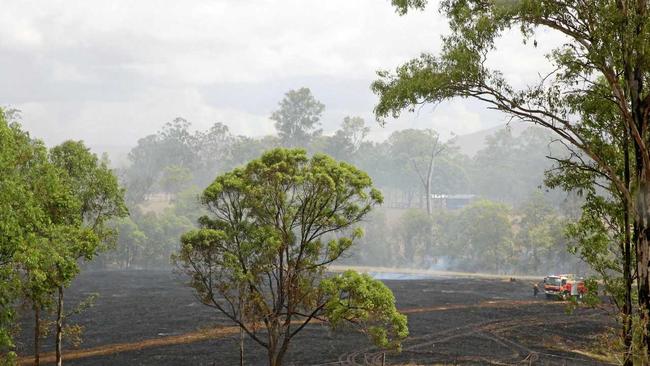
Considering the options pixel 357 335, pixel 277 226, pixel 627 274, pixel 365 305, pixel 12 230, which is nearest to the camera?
pixel 12 230

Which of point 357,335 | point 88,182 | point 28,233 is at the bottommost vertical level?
point 357,335

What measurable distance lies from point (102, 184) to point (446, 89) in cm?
1591

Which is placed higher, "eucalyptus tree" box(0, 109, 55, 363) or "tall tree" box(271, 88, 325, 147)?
"tall tree" box(271, 88, 325, 147)

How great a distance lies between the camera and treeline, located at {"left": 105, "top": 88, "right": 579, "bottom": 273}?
95875 mm

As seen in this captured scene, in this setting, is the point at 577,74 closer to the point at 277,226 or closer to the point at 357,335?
the point at 277,226

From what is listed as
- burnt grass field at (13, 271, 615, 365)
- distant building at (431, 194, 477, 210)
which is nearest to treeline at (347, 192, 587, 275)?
burnt grass field at (13, 271, 615, 365)

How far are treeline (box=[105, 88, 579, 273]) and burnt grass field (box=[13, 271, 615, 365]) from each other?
36.6 m

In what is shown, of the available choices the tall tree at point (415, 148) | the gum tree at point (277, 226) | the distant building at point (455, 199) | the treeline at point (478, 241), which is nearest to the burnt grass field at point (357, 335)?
the gum tree at point (277, 226)

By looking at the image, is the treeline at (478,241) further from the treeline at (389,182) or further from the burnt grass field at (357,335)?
the burnt grass field at (357,335)

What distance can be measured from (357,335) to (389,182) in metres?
118

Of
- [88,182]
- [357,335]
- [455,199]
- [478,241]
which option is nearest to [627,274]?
[88,182]

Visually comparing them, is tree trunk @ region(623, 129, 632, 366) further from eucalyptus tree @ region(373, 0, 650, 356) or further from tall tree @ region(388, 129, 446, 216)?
tall tree @ region(388, 129, 446, 216)

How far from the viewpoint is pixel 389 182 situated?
154 m

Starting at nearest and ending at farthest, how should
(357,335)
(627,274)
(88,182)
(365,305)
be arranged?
(627,274) < (365,305) < (88,182) < (357,335)
